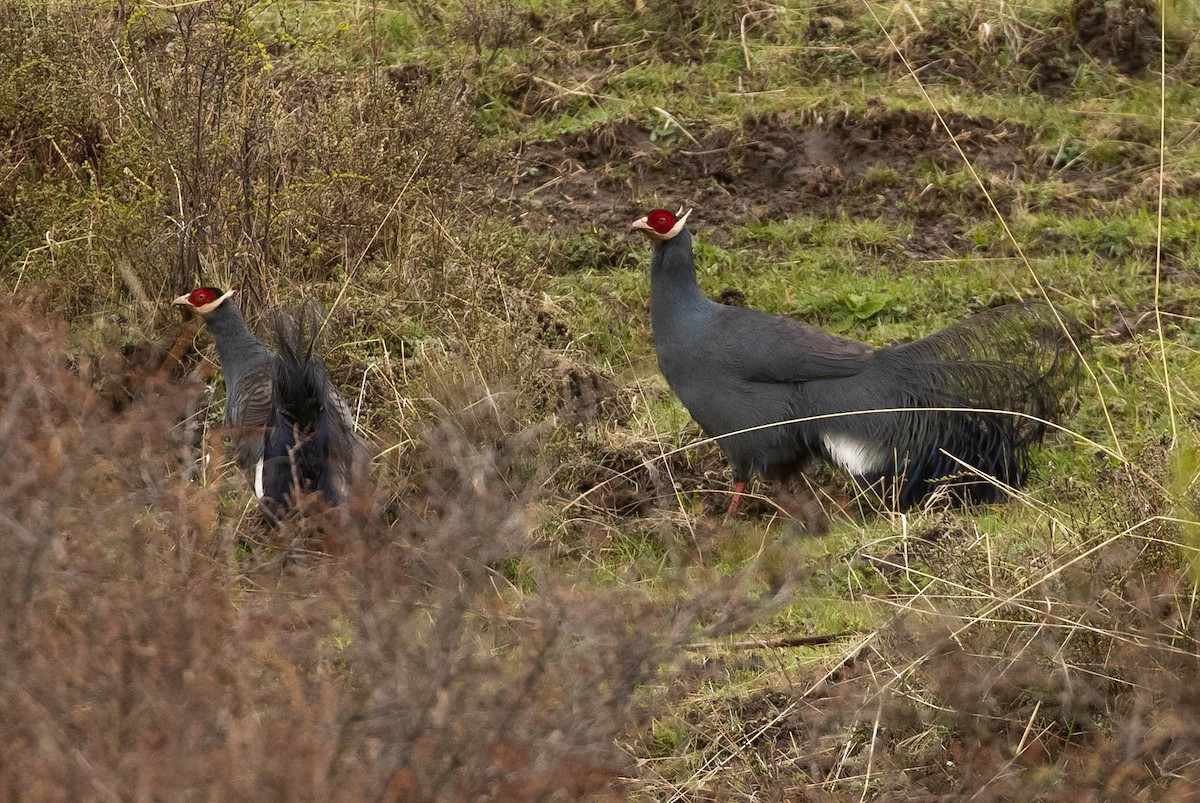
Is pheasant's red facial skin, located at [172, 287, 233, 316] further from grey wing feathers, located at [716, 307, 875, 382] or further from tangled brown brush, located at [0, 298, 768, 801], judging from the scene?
tangled brown brush, located at [0, 298, 768, 801]

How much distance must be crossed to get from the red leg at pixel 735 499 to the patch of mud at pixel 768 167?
8.13 feet

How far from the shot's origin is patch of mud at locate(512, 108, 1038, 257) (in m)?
8.67

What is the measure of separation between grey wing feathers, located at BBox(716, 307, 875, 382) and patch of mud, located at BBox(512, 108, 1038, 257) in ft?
7.10

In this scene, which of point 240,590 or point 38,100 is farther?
point 38,100

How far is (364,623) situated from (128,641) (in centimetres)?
41

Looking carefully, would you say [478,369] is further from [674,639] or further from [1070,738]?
[674,639]

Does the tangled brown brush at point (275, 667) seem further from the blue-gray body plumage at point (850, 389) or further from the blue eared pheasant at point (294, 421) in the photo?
the blue-gray body plumage at point (850, 389)

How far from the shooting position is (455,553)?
280 centimetres

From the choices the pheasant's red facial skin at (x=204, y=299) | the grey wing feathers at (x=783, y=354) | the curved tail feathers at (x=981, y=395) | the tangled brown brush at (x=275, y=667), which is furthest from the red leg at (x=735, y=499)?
the tangled brown brush at (x=275, y=667)

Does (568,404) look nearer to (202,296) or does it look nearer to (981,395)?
(202,296)

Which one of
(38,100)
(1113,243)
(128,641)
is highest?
(128,641)

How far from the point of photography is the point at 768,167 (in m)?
8.95

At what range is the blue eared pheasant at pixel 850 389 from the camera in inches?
241

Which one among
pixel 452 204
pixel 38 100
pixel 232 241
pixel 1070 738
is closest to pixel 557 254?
pixel 452 204
